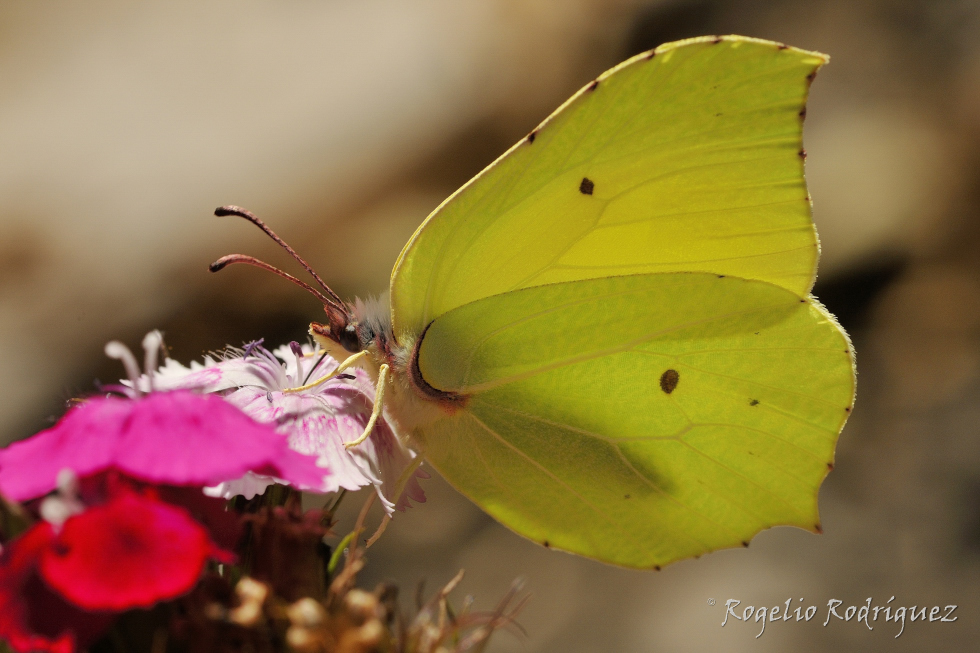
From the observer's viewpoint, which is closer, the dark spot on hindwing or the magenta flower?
the magenta flower

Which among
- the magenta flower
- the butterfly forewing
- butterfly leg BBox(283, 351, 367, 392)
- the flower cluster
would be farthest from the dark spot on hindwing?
the flower cluster

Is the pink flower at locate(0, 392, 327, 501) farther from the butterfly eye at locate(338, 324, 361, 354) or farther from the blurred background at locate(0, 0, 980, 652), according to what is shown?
the blurred background at locate(0, 0, 980, 652)

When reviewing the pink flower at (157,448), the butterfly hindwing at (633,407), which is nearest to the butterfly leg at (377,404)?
the butterfly hindwing at (633,407)

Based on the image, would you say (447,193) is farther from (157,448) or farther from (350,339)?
(157,448)
